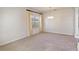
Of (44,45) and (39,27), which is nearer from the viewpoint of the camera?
(39,27)

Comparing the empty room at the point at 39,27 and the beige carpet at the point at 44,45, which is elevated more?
the empty room at the point at 39,27

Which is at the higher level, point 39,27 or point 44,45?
point 39,27

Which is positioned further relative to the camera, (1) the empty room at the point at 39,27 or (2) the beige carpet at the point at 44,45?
(1) the empty room at the point at 39,27

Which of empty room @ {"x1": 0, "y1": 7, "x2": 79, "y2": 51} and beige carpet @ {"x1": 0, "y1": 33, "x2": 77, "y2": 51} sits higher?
empty room @ {"x1": 0, "y1": 7, "x2": 79, "y2": 51}

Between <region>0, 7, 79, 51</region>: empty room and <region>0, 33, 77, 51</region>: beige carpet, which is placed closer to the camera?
<region>0, 33, 77, 51</region>: beige carpet
